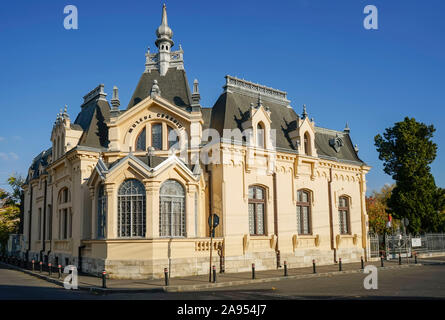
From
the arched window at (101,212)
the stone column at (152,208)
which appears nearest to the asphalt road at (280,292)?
the arched window at (101,212)

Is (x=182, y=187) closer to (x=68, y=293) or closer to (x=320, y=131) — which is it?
(x=68, y=293)

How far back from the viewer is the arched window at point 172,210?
20094mm

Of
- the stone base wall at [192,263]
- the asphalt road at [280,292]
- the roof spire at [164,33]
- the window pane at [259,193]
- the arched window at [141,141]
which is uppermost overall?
the roof spire at [164,33]

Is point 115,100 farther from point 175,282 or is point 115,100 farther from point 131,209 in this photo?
point 175,282

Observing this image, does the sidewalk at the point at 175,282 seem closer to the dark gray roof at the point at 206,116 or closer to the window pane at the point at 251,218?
the window pane at the point at 251,218

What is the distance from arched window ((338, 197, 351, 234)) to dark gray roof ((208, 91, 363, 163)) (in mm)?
3391

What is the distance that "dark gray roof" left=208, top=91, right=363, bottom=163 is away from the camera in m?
24.7

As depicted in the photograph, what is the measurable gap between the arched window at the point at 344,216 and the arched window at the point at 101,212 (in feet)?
57.2

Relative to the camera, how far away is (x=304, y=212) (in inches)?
1068

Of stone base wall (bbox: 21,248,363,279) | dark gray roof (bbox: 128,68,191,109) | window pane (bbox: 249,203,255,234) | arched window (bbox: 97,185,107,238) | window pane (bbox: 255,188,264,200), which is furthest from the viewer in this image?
dark gray roof (bbox: 128,68,191,109)

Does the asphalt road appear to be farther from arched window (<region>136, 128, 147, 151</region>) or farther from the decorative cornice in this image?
the decorative cornice

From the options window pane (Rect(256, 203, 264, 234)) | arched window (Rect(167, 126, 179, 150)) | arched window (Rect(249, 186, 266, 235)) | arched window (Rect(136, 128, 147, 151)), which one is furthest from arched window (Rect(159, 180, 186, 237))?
window pane (Rect(256, 203, 264, 234))
